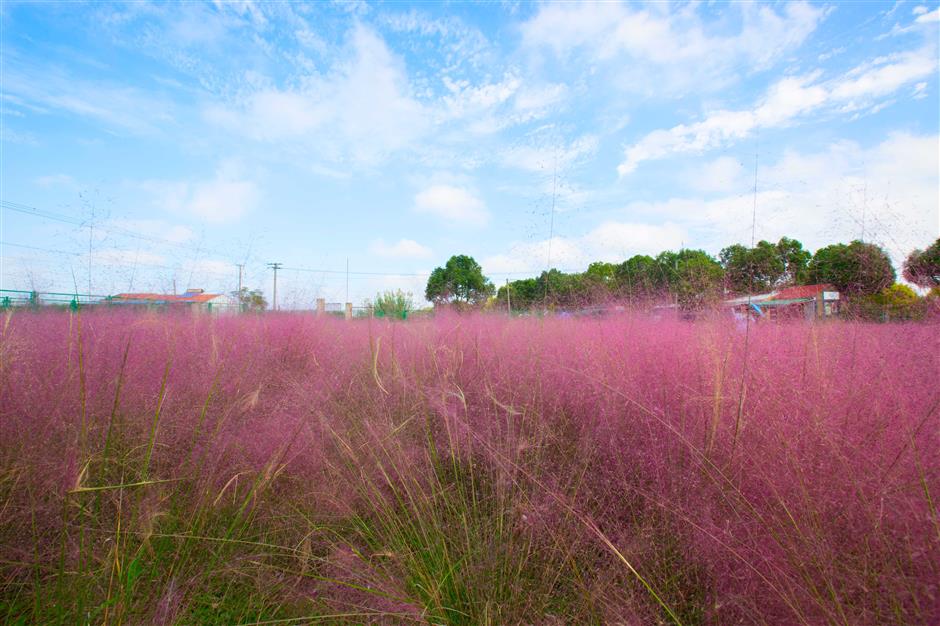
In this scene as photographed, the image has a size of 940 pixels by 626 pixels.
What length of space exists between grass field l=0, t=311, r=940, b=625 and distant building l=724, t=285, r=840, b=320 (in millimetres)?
365

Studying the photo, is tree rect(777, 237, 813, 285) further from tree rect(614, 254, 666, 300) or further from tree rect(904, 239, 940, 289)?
tree rect(614, 254, 666, 300)

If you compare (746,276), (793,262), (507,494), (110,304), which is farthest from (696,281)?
(110,304)

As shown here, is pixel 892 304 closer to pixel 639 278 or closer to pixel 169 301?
pixel 639 278

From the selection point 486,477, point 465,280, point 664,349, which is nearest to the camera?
point 486,477

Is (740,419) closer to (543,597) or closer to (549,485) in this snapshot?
(549,485)

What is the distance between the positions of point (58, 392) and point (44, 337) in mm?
1210

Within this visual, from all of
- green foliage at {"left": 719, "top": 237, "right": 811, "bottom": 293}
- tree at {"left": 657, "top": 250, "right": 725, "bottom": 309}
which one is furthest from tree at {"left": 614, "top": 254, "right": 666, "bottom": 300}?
green foliage at {"left": 719, "top": 237, "right": 811, "bottom": 293}

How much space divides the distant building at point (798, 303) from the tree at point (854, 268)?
0.10 meters

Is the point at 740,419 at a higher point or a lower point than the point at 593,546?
higher

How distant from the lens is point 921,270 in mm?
2422

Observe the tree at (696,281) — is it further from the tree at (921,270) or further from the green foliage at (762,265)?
the tree at (921,270)

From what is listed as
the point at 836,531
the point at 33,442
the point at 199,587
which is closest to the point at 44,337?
the point at 33,442

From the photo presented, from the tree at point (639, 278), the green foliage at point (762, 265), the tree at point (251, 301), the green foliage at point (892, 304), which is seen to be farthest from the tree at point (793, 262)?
the tree at point (251, 301)

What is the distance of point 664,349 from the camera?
228 centimetres
